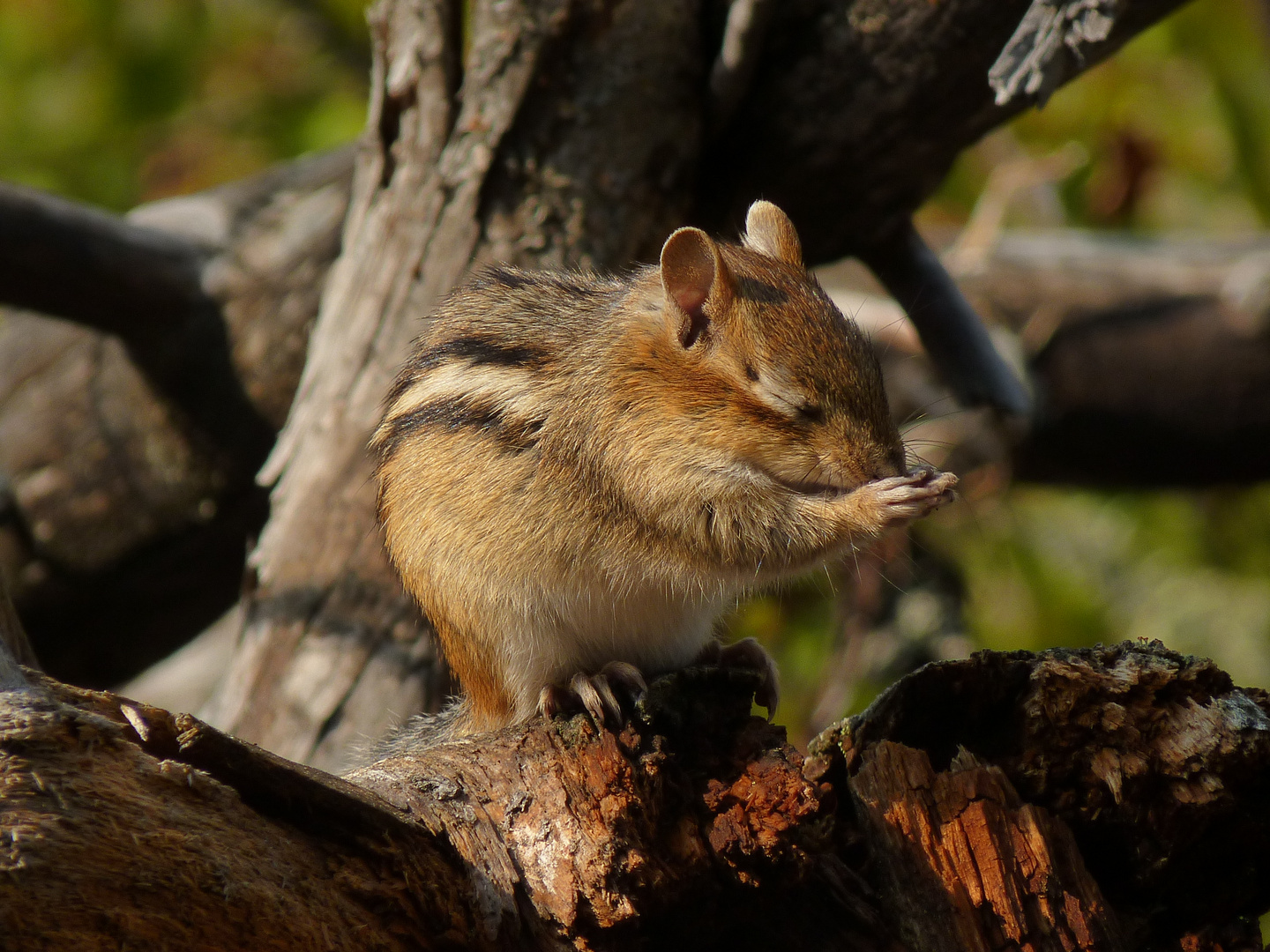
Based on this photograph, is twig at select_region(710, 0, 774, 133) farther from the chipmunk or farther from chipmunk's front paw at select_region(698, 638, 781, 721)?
chipmunk's front paw at select_region(698, 638, 781, 721)

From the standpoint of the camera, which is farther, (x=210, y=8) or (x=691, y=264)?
(x=210, y=8)

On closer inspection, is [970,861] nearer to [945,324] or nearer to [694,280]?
[694,280]

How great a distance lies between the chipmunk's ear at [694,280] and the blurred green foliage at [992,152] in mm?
3153

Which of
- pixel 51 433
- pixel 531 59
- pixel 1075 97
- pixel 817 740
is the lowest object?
pixel 51 433

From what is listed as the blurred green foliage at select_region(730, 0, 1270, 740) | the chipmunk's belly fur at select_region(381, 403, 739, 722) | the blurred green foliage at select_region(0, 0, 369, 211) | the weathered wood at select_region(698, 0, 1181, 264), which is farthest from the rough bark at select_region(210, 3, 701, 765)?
the blurred green foliage at select_region(0, 0, 369, 211)

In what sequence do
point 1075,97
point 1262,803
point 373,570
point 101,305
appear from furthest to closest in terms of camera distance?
1. point 1075,97
2. point 101,305
3. point 373,570
4. point 1262,803

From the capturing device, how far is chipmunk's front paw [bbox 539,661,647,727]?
Answer: 2393 mm

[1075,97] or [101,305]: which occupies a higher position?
[1075,97]

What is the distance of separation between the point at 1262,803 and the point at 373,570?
225 centimetres

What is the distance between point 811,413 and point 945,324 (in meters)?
1.50

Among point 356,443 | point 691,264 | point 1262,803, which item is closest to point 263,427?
point 356,443

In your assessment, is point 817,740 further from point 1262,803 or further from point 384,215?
point 384,215

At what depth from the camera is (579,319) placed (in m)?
2.98

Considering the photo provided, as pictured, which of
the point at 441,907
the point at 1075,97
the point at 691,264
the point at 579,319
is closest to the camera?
the point at 441,907
